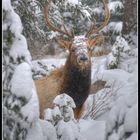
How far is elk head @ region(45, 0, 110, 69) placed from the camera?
3.88 metres

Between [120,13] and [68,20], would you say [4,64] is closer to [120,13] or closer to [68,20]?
[68,20]

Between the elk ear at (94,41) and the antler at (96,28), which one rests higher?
the antler at (96,28)

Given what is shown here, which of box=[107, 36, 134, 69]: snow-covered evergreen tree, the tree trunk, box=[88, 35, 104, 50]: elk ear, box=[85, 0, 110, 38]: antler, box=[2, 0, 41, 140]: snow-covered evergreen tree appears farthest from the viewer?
box=[107, 36, 134, 69]: snow-covered evergreen tree

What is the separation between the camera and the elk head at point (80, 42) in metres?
3.88

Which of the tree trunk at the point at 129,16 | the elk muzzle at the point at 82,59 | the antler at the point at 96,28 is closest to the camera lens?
the elk muzzle at the point at 82,59

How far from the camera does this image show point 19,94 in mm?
2299

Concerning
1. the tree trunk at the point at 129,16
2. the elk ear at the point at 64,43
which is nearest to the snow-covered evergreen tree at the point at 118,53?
the tree trunk at the point at 129,16

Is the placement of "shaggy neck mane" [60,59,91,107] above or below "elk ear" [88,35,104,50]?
below

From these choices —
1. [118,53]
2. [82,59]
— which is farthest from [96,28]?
[118,53]

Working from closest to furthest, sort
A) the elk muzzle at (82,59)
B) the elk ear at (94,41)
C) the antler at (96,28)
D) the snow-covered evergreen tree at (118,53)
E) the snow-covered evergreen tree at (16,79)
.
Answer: the snow-covered evergreen tree at (16,79) < the elk muzzle at (82,59) < the elk ear at (94,41) < the antler at (96,28) < the snow-covered evergreen tree at (118,53)

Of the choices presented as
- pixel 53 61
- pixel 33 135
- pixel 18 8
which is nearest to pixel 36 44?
pixel 53 61

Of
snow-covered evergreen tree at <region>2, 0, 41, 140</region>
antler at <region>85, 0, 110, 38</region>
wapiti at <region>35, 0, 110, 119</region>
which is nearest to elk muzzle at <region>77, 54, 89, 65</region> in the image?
wapiti at <region>35, 0, 110, 119</region>

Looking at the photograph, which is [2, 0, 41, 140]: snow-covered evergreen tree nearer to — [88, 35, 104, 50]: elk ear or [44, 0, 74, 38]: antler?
[88, 35, 104, 50]: elk ear

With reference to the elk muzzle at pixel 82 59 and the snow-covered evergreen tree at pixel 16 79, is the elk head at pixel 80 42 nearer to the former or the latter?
the elk muzzle at pixel 82 59
